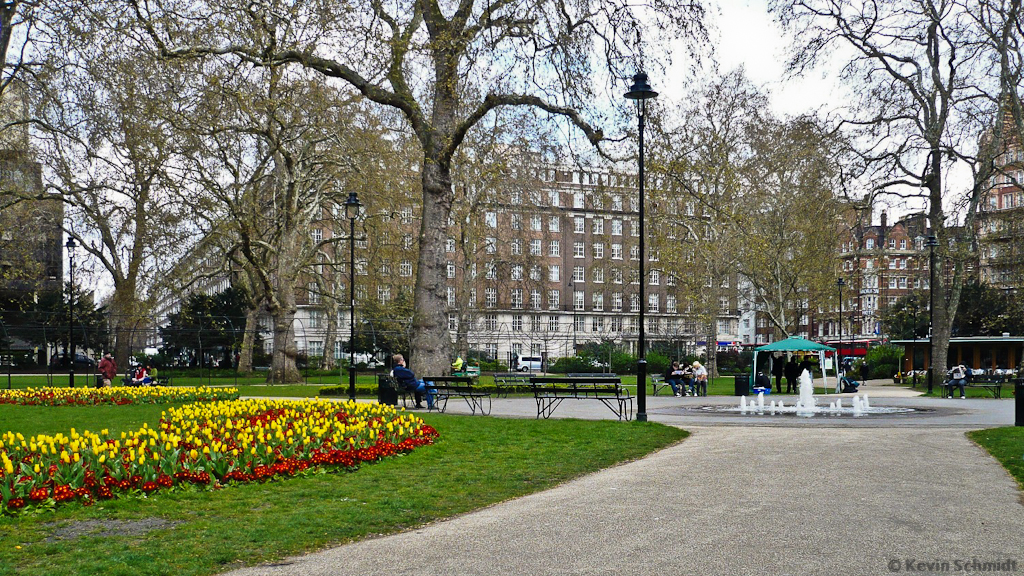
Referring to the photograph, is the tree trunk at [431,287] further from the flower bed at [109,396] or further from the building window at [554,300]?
the building window at [554,300]

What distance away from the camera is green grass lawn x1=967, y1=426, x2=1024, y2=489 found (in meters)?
11.8

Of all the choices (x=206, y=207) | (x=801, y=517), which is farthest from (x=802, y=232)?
(x=801, y=517)

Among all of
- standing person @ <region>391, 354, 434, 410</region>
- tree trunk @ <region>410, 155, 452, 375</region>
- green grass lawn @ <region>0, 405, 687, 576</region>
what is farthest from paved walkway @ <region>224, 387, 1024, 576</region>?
tree trunk @ <region>410, 155, 452, 375</region>

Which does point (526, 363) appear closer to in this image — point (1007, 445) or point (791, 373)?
point (791, 373)

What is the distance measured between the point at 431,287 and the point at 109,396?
848 centimetres

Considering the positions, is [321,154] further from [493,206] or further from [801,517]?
[801,517]

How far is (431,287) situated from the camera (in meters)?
26.2

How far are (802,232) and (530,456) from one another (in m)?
43.1

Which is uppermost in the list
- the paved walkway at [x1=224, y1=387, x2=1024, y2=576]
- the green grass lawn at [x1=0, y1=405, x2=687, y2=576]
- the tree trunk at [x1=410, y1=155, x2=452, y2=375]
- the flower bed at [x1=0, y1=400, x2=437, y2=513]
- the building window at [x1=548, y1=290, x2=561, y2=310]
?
the building window at [x1=548, y1=290, x2=561, y2=310]

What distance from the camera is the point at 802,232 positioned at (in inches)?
2090

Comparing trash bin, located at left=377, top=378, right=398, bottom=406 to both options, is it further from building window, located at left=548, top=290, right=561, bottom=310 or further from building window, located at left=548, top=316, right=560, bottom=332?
building window, located at left=548, top=290, right=561, bottom=310

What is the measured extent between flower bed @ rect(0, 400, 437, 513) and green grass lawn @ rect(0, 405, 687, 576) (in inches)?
9.2

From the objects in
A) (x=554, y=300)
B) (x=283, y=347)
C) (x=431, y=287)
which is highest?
(x=554, y=300)

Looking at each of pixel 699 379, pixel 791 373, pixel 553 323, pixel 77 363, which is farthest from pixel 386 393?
pixel 553 323
